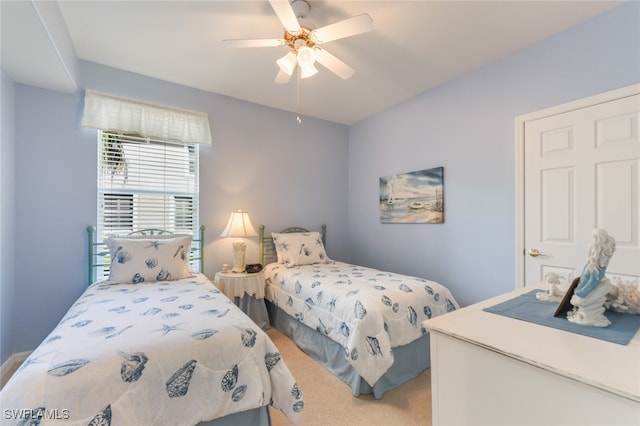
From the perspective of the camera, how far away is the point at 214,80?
116 inches

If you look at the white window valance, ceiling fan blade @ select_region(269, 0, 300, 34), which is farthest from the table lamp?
ceiling fan blade @ select_region(269, 0, 300, 34)

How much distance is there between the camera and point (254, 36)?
227 centimetres

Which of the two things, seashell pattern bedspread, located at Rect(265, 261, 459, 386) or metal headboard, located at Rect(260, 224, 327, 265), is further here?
metal headboard, located at Rect(260, 224, 327, 265)

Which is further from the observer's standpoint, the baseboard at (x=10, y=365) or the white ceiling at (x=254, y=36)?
the baseboard at (x=10, y=365)

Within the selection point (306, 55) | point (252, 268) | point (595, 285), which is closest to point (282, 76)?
point (306, 55)

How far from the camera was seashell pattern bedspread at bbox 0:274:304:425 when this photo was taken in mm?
1015

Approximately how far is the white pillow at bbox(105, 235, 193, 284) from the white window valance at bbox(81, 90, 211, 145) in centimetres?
111

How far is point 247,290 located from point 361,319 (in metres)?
1.39

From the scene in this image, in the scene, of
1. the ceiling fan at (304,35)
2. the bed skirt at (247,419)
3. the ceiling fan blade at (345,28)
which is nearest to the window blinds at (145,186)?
the ceiling fan at (304,35)

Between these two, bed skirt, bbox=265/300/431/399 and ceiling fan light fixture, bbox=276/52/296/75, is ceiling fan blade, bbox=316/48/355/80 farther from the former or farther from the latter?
bed skirt, bbox=265/300/431/399

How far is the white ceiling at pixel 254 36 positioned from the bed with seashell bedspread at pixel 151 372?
72.7 inches

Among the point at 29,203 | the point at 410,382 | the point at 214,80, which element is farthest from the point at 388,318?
the point at 29,203

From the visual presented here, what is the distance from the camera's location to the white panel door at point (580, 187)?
1.88 m

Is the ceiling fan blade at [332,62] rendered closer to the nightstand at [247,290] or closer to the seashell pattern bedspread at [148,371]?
the seashell pattern bedspread at [148,371]
